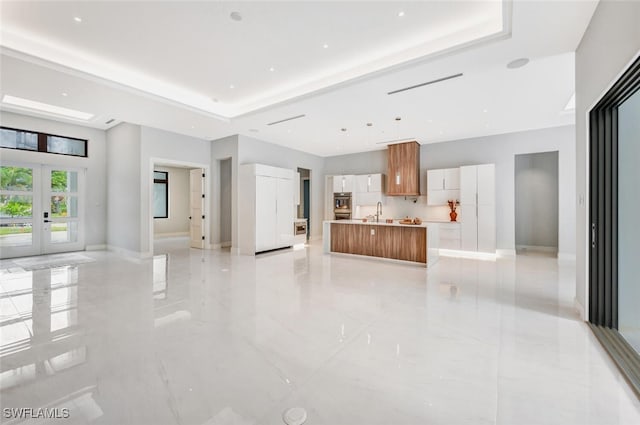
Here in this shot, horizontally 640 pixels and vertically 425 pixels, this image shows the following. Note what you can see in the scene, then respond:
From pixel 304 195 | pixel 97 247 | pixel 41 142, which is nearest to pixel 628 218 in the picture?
pixel 304 195

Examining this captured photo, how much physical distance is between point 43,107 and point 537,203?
12561 millimetres

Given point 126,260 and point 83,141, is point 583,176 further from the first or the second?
point 83,141

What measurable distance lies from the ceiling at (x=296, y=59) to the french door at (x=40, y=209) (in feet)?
5.21

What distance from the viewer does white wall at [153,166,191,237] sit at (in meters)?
10.5

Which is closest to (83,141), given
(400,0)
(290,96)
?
(290,96)

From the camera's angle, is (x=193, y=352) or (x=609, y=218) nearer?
(x=193, y=352)

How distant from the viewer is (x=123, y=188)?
23.8ft

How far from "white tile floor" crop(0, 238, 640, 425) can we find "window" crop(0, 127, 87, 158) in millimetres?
4206

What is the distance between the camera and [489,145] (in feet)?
24.5

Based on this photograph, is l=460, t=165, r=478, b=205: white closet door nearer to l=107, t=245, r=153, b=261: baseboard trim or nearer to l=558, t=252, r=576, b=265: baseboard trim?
l=558, t=252, r=576, b=265: baseboard trim

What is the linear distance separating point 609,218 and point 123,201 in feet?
29.4

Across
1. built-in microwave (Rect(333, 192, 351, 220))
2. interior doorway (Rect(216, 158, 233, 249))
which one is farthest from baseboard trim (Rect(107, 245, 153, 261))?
built-in microwave (Rect(333, 192, 351, 220))

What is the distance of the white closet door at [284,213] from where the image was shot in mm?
7812

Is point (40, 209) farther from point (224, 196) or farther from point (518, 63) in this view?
point (518, 63)
